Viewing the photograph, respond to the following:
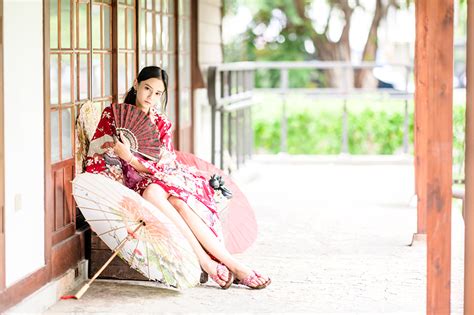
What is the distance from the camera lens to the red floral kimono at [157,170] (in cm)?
557

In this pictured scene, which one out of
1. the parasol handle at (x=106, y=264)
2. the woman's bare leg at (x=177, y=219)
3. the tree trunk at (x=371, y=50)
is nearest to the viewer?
the parasol handle at (x=106, y=264)

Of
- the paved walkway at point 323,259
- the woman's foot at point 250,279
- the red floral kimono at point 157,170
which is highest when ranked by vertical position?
the red floral kimono at point 157,170

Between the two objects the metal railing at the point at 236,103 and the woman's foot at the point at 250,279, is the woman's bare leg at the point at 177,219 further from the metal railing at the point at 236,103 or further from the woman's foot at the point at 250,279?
the metal railing at the point at 236,103

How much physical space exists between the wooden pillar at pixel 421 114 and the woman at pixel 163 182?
1.81 meters

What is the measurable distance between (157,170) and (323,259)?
1.44m

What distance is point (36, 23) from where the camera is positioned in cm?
508

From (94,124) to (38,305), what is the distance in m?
1.13

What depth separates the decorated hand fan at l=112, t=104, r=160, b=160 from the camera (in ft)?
18.2

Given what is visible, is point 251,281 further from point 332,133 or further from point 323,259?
point 332,133

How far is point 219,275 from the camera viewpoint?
559cm

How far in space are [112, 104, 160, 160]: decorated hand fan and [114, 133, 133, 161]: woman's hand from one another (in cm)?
4

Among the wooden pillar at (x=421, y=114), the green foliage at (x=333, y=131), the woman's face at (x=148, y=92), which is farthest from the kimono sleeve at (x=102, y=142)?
the green foliage at (x=333, y=131)

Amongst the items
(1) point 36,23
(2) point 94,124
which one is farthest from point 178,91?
(1) point 36,23

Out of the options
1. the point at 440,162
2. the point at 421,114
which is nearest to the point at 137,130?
the point at 440,162
